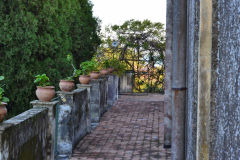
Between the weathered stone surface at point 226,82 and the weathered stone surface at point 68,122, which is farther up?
the weathered stone surface at point 226,82

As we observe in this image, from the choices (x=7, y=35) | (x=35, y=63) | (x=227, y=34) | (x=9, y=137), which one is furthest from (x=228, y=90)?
(x=35, y=63)

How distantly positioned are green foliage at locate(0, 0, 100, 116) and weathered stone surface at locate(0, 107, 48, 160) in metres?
4.26

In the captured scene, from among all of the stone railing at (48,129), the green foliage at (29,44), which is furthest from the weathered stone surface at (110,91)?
the stone railing at (48,129)

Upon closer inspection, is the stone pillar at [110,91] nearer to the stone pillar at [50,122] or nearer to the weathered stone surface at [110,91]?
the weathered stone surface at [110,91]

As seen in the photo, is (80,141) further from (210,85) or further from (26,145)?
(210,85)

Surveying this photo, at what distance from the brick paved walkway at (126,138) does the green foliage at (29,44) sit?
84.9 inches

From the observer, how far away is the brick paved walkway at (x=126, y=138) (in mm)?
6848

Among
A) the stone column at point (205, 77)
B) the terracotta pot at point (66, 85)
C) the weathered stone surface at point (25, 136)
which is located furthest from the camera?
the terracotta pot at point (66, 85)

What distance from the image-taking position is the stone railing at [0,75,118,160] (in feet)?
12.6

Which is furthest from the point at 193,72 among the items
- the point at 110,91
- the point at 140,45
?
the point at 140,45

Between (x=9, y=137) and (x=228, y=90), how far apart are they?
2906 millimetres

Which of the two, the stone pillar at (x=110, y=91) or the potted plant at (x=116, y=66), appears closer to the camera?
the stone pillar at (x=110, y=91)

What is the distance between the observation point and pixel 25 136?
168 inches

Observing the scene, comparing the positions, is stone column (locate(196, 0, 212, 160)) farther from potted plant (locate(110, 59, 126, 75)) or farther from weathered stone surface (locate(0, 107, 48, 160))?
potted plant (locate(110, 59, 126, 75))
